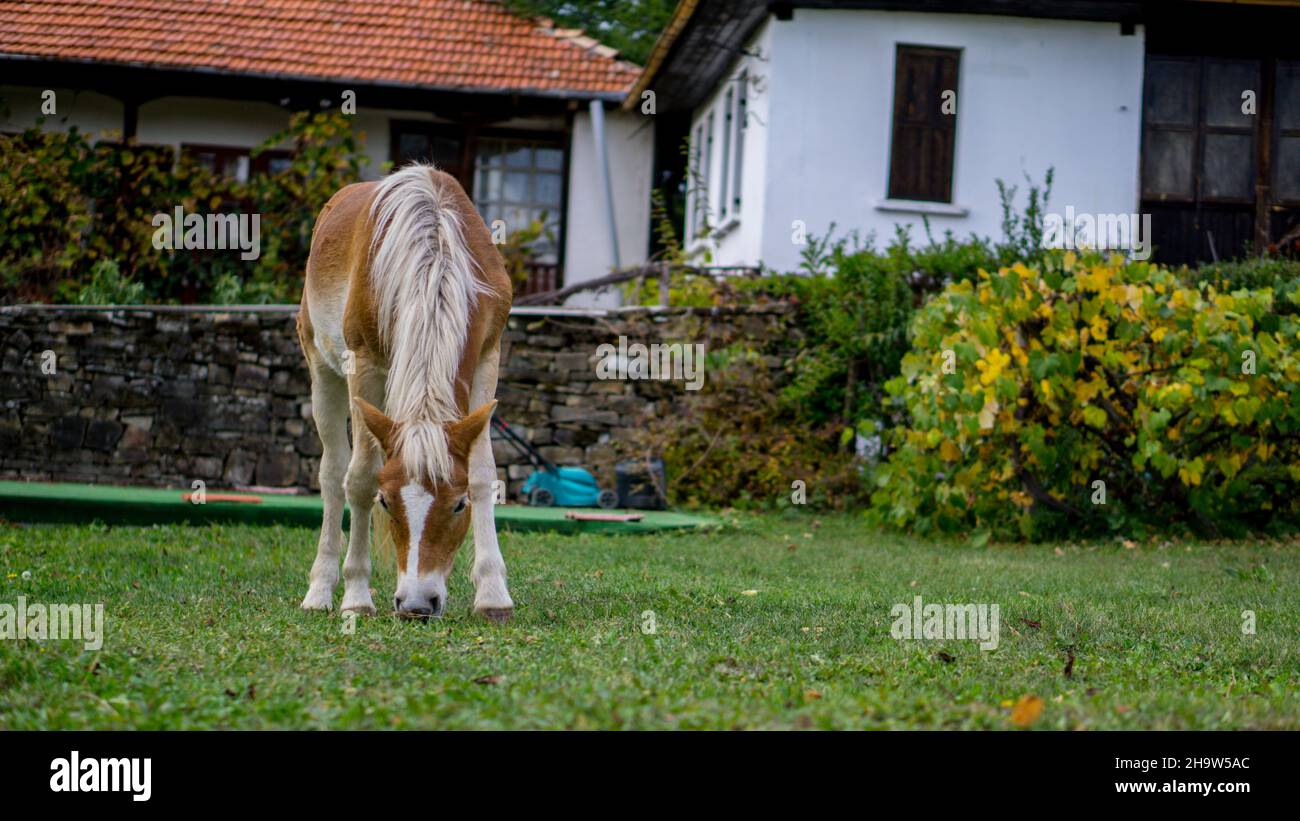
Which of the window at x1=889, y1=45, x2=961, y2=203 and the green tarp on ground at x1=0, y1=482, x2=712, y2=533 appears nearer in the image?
the green tarp on ground at x1=0, y1=482, x2=712, y2=533

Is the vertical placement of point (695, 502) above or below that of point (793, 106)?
below

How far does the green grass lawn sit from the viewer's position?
3.70 metres

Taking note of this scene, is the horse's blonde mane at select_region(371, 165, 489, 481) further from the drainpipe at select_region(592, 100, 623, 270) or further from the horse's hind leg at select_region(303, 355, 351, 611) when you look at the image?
the drainpipe at select_region(592, 100, 623, 270)

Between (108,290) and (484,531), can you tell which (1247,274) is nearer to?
(484,531)

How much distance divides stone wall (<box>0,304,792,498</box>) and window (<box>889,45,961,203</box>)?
9.19 feet

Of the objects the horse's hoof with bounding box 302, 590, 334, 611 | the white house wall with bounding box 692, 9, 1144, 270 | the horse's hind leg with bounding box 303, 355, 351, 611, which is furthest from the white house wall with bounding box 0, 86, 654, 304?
the horse's hoof with bounding box 302, 590, 334, 611

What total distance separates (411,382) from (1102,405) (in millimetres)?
6260

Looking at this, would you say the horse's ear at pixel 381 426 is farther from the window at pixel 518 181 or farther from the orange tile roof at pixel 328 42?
the window at pixel 518 181

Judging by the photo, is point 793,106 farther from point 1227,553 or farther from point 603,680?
point 603,680

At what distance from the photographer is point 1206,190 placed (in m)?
15.9

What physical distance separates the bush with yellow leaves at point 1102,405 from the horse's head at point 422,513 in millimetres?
5326

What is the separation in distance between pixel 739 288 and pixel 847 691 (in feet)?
32.8

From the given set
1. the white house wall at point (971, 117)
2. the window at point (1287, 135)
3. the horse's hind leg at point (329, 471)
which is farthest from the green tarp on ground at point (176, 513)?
the window at point (1287, 135)

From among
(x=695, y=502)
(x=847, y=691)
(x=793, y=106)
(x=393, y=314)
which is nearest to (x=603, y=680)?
(x=847, y=691)
